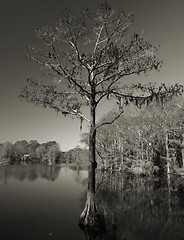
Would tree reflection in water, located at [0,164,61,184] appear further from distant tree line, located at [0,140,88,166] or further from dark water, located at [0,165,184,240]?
distant tree line, located at [0,140,88,166]

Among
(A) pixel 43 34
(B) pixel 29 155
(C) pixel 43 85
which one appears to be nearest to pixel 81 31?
(A) pixel 43 34

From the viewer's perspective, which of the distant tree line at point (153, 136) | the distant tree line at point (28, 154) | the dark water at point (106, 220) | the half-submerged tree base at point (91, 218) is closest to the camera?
the dark water at point (106, 220)

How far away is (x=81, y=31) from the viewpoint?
10312 mm

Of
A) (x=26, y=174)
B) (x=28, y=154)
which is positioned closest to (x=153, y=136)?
(x=26, y=174)

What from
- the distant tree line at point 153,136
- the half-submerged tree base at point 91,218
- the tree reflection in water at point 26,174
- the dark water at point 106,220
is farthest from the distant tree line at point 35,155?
the half-submerged tree base at point 91,218

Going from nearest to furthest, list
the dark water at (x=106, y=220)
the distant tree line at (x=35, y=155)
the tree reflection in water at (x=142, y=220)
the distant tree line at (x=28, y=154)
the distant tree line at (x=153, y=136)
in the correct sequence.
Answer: the tree reflection in water at (x=142, y=220)
the dark water at (x=106, y=220)
the distant tree line at (x=153, y=136)
the distant tree line at (x=35, y=155)
the distant tree line at (x=28, y=154)

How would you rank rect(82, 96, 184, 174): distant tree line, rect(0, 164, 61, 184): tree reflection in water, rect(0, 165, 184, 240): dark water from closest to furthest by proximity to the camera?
rect(0, 165, 184, 240): dark water
rect(82, 96, 184, 174): distant tree line
rect(0, 164, 61, 184): tree reflection in water

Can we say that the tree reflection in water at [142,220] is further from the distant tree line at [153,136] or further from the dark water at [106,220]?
the distant tree line at [153,136]

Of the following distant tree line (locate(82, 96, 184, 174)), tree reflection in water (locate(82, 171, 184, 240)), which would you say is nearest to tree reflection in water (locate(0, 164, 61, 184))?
distant tree line (locate(82, 96, 184, 174))

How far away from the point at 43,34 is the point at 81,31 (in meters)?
2.00

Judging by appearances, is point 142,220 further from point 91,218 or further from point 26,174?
point 26,174

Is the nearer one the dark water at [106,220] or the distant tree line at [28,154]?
the dark water at [106,220]

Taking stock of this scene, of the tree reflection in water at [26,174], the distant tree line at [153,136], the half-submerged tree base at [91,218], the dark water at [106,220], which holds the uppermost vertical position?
the distant tree line at [153,136]

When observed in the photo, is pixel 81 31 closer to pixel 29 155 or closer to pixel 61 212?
pixel 61 212
